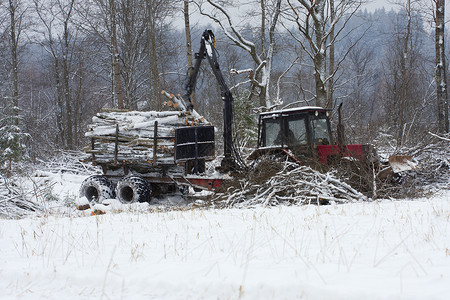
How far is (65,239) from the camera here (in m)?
4.87

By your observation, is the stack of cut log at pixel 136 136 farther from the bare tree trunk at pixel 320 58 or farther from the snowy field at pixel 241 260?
the bare tree trunk at pixel 320 58

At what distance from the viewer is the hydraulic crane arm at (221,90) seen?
1087 cm

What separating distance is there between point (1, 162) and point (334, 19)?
14.9 meters

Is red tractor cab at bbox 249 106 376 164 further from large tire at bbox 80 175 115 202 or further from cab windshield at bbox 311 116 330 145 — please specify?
large tire at bbox 80 175 115 202

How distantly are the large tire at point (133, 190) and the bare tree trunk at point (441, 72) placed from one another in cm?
1234

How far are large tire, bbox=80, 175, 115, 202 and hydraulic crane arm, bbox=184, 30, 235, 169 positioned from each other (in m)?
3.27

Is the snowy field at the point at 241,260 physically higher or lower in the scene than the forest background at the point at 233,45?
lower

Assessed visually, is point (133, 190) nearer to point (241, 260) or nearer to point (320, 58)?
point (241, 260)

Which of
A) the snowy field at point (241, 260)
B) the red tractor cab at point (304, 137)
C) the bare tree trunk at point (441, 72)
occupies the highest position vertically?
the bare tree trunk at point (441, 72)

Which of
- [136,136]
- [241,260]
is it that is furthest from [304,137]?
[241,260]

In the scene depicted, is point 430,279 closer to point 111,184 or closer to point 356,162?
point 356,162

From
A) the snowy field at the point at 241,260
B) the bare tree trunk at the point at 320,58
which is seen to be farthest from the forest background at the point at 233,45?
the snowy field at the point at 241,260

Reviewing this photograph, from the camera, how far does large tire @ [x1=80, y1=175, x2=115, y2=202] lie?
11.1 meters

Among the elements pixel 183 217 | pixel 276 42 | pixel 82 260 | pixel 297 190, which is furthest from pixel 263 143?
pixel 276 42
